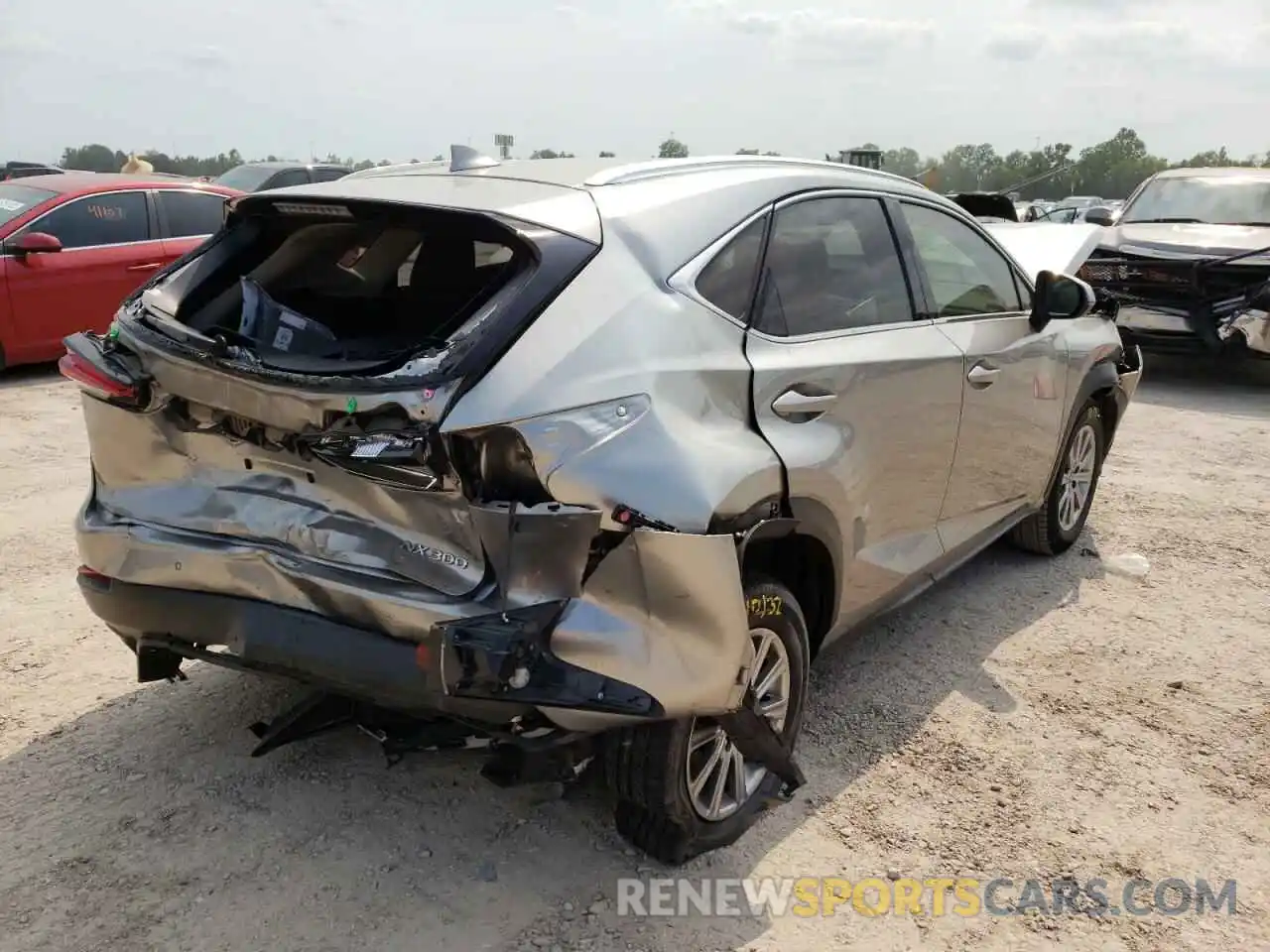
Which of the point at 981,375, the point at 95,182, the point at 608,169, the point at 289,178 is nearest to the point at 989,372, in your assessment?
the point at 981,375

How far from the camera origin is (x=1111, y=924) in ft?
8.73

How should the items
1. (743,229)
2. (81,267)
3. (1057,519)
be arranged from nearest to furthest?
1. (743,229)
2. (1057,519)
3. (81,267)

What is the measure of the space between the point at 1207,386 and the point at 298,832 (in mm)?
9460

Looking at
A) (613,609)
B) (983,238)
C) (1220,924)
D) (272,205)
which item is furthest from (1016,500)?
(272,205)

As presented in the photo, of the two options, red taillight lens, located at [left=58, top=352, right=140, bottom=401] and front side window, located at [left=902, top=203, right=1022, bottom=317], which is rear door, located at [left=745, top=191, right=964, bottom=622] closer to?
front side window, located at [left=902, top=203, right=1022, bottom=317]

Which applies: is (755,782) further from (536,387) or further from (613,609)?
(536,387)

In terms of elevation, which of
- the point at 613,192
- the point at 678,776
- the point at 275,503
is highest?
the point at 613,192

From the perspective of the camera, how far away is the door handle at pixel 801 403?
109 inches

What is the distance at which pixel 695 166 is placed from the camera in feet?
10.2

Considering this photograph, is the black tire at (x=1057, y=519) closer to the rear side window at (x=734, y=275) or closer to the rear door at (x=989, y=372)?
the rear door at (x=989, y=372)

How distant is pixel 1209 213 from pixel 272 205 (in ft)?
32.6

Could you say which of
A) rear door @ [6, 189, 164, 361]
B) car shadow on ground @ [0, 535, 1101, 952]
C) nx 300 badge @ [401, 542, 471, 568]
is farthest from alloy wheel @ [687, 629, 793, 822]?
rear door @ [6, 189, 164, 361]

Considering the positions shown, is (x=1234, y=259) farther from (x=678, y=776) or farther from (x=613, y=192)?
(x=678, y=776)

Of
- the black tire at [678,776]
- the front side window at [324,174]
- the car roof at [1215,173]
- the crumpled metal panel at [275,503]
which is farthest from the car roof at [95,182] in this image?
the car roof at [1215,173]
